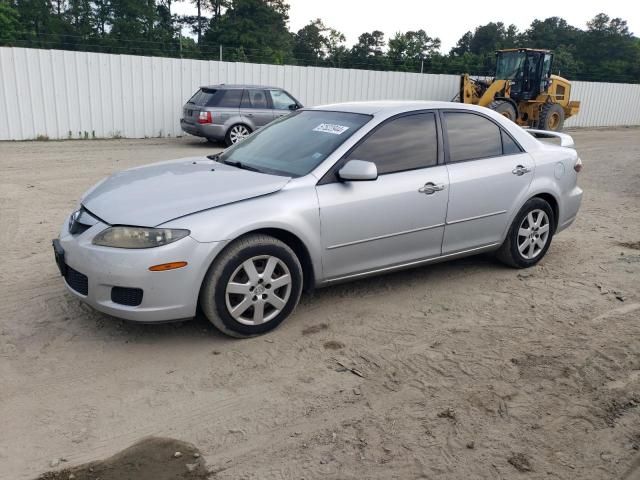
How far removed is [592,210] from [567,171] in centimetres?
324

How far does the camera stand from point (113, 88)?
52.0 feet

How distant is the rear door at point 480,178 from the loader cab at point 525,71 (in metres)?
15.1

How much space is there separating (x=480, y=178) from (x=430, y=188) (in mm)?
604

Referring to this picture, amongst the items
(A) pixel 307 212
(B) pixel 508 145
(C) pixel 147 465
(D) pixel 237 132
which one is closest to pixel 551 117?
(D) pixel 237 132

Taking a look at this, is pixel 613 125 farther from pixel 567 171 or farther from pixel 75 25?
pixel 75 25

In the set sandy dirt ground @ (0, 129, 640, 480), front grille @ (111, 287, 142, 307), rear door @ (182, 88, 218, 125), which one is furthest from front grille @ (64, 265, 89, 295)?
rear door @ (182, 88, 218, 125)

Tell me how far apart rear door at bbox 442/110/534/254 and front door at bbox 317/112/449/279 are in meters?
0.14

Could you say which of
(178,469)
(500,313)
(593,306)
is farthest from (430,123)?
(178,469)

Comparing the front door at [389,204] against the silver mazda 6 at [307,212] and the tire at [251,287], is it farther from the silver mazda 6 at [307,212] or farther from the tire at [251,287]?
the tire at [251,287]

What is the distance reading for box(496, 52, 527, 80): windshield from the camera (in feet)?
62.5

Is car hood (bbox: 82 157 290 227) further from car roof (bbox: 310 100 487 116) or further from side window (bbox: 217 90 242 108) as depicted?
side window (bbox: 217 90 242 108)

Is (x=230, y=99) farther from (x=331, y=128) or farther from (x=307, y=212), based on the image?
(x=307, y=212)

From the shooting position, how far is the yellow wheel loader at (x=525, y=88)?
1875 centimetres

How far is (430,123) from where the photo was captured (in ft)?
16.4
